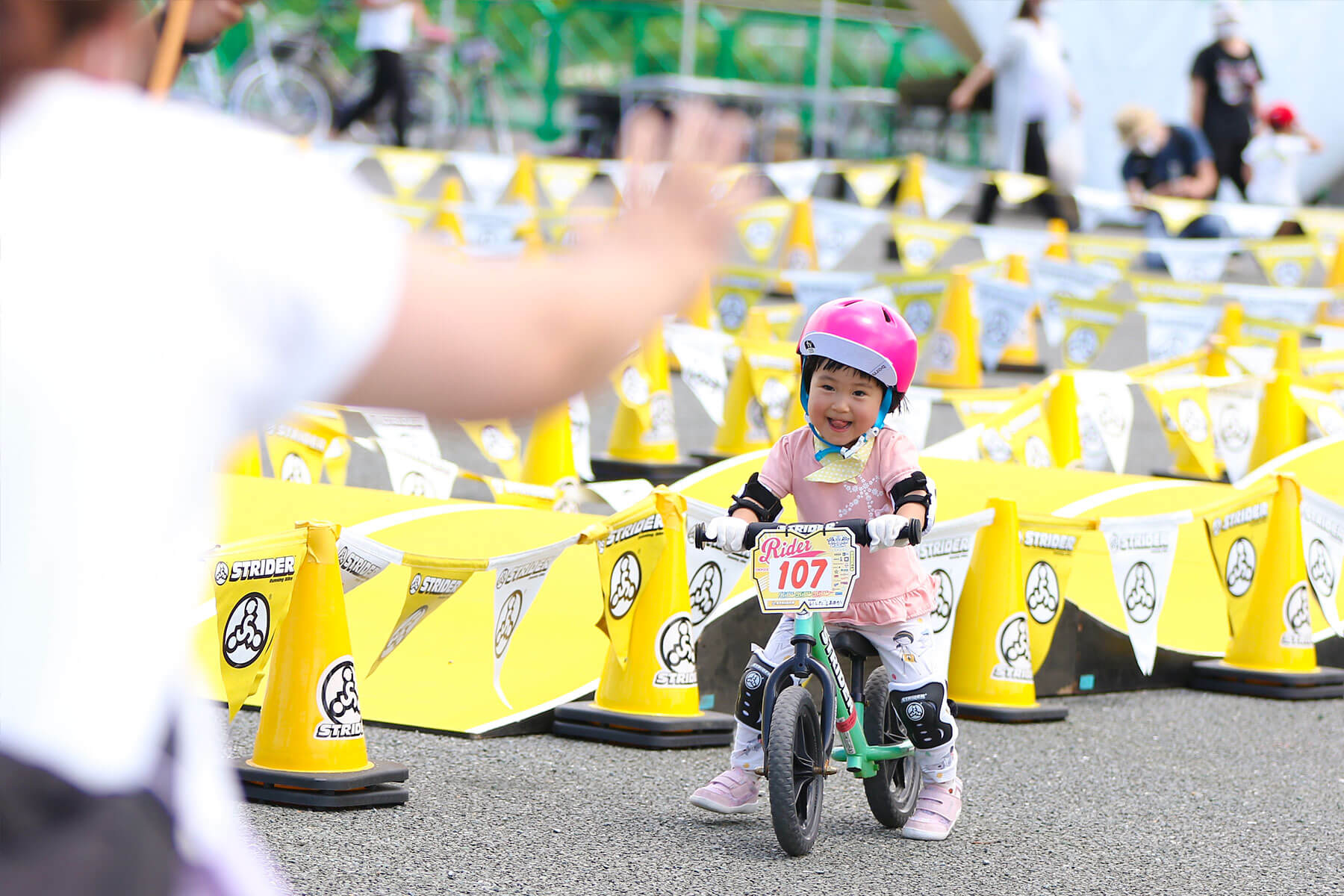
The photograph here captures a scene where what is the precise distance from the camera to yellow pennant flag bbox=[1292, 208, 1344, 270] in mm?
17531

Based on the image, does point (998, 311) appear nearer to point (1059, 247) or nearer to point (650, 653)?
point (1059, 247)

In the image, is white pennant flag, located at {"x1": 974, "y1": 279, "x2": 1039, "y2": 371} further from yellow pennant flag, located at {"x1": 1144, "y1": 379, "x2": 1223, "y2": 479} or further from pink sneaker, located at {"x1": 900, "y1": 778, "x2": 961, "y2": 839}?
pink sneaker, located at {"x1": 900, "y1": 778, "x2": 961, "y2": 839}

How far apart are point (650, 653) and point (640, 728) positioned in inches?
8.9

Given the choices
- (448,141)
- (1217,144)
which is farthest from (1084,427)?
(448,141)

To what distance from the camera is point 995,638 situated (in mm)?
6219

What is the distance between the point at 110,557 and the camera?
131cm

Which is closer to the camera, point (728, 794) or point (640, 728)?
point (728, 794)

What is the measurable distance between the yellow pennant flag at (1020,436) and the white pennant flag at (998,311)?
3596 millimetres

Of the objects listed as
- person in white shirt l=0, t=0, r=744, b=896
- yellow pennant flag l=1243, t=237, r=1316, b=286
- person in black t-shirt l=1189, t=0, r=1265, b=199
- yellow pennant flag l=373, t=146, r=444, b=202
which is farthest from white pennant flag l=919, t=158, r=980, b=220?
person in white shirt l=0, t=0, r=744, b=896

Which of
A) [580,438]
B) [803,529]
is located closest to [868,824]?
[803,529]

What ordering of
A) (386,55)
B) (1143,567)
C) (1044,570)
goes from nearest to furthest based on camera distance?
(1044,570)
(1143,567)
(386,55)

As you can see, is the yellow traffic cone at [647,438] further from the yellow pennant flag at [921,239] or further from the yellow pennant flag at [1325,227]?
the yellow pennant flag at [1325,227]

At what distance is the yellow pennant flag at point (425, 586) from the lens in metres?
5.10

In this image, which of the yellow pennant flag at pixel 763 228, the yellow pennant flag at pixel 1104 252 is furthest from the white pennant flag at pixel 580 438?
the yellow pennant flag at pixel 1104 252
